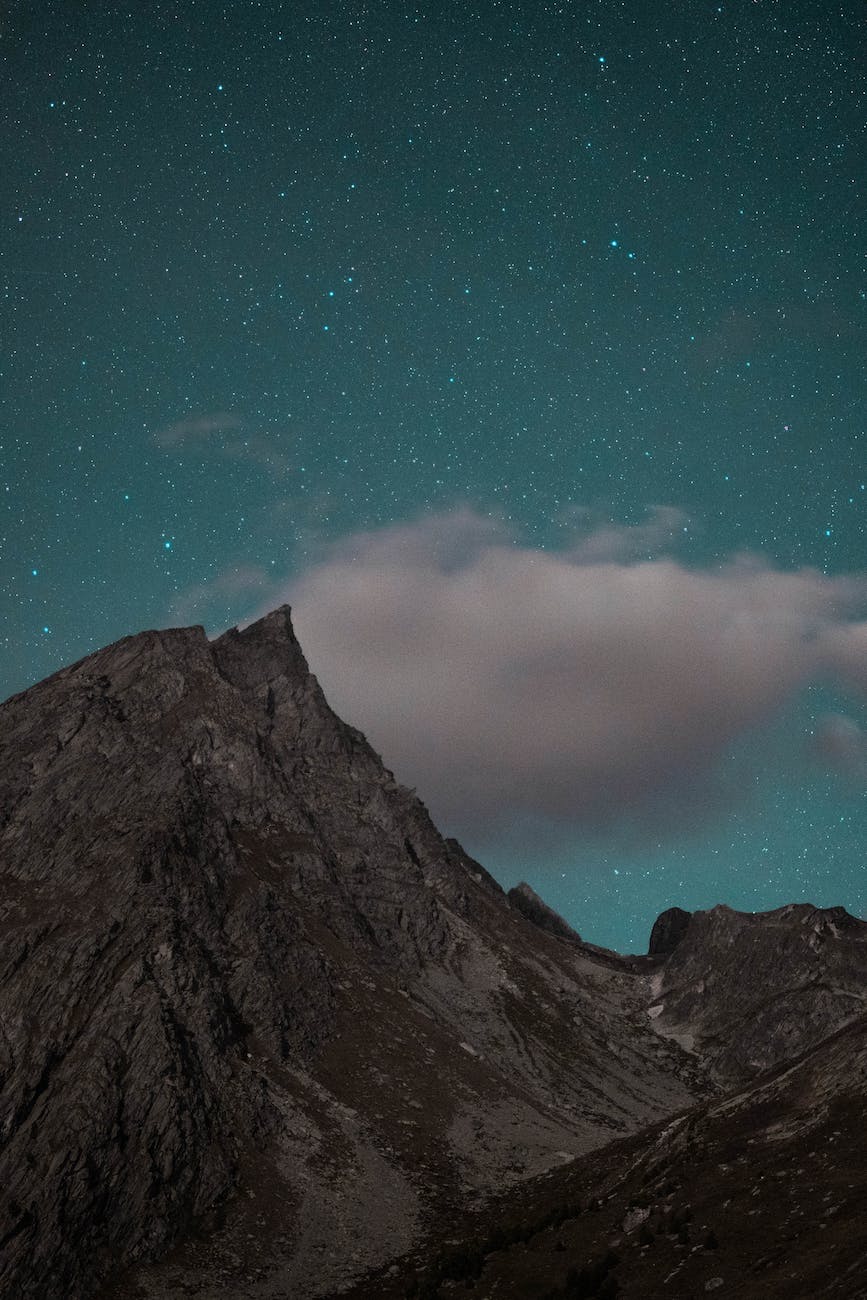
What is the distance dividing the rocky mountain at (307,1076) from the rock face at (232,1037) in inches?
17.6

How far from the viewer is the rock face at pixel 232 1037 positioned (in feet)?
298

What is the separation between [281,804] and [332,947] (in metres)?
37.8

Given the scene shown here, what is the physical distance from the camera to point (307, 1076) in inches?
5027

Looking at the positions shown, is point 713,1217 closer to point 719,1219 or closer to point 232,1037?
point 719,1219

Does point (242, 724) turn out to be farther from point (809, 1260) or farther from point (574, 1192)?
point (809, 1260)

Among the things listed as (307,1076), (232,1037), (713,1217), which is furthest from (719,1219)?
(232,1037)

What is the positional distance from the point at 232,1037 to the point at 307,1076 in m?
11.9

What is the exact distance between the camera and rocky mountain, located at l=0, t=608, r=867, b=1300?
183 ft

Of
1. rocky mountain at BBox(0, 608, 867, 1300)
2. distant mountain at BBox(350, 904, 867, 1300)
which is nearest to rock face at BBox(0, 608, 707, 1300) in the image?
rocky mountain at BBox(0, 608, 867, 1300)

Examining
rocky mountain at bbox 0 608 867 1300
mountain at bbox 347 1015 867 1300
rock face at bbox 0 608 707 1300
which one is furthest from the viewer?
rock face at bbox 0 608 707 1300

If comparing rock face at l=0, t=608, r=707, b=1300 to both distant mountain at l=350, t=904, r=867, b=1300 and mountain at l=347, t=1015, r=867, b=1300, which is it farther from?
mountain at l=347, t=1015, r=867, b=1300

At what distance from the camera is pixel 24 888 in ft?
465

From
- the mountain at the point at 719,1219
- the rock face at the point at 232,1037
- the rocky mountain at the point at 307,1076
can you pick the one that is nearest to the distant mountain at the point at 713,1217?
the mountain at the point at 719,1219

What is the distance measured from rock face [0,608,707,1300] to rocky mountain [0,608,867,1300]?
448mm
